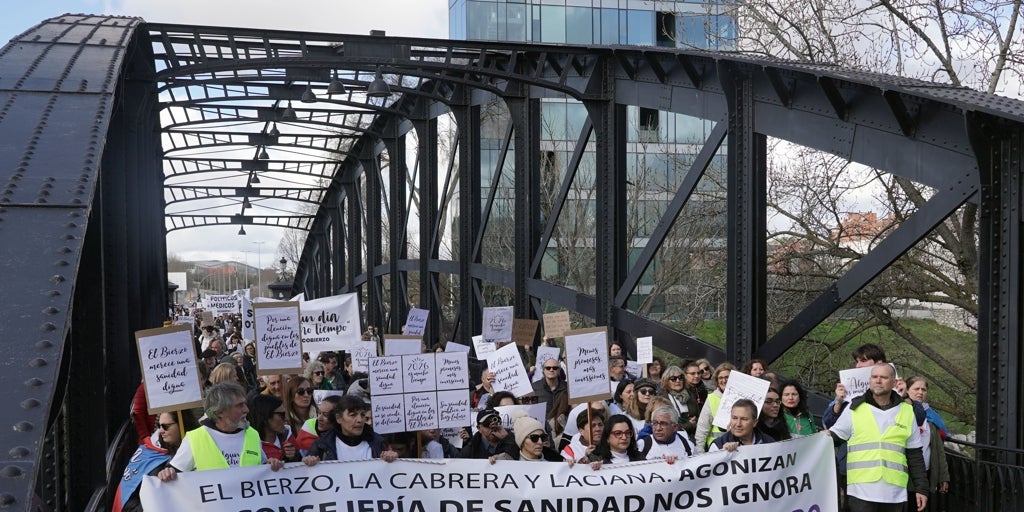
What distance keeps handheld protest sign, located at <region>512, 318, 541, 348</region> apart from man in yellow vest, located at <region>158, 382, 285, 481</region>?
10.6m

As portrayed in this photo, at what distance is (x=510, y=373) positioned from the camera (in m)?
11.1

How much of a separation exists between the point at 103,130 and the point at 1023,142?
737 cm

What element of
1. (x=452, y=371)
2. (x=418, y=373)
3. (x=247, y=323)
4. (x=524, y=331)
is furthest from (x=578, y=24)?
(x=418, y=373)

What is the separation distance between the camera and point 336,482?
6926 mm

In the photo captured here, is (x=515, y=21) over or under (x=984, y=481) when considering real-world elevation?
over

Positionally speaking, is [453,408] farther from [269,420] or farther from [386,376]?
[269,420]

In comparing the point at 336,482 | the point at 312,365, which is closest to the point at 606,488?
the point at 336,482

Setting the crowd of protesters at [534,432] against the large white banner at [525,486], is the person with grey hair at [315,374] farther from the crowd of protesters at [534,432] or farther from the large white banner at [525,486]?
the large white banner at [525,486]

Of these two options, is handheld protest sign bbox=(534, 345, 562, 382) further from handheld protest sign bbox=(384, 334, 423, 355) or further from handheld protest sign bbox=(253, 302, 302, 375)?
handheld protest sign bbox=(253, 302, 302, 375)

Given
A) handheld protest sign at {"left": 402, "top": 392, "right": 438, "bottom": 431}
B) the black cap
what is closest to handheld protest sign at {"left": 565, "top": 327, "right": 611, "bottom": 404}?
the black cap

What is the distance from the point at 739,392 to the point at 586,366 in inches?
48.5

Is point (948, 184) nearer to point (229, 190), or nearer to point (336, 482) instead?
point (336, 482)

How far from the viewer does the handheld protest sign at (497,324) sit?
1731 centimetres

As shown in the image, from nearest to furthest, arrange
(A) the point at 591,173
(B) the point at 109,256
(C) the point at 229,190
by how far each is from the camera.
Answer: (B) the point at 109,256 < (A) the point at 591,173 < (C) the point at 229,190
